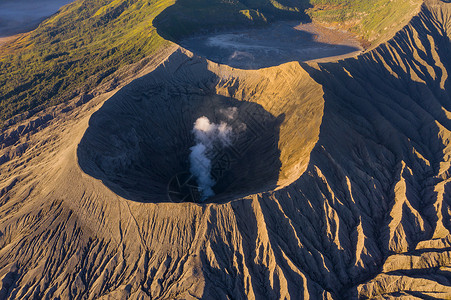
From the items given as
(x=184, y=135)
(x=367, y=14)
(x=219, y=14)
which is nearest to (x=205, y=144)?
(x=184, y=135)

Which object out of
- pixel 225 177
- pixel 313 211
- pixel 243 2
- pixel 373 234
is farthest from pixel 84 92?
pixel 243 2

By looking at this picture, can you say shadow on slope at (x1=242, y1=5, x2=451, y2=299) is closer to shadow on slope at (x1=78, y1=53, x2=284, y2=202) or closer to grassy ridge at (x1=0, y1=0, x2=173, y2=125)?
shadow on slope at (x1=78, y1=53, x2=284, y2=202)

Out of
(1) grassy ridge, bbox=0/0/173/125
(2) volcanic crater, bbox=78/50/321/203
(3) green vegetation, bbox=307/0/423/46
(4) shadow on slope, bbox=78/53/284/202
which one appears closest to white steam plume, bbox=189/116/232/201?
(2) volcanic crater, bbox=78/50/321/203

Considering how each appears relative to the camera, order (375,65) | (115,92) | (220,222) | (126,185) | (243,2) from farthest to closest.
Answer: (243,2)
(375,65)
(115,92)
(126,185)
(220,222)

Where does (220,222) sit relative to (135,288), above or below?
above

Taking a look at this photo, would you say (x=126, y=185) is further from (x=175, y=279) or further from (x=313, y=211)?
(x=313, y=211)

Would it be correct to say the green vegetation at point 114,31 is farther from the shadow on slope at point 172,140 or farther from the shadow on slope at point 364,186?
the shadow on slope at point 364,186

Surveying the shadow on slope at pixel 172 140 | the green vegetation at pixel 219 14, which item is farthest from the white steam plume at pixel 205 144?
the green vegetation at pixel 219 14

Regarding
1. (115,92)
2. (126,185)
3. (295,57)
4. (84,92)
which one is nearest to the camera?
(126,185)
